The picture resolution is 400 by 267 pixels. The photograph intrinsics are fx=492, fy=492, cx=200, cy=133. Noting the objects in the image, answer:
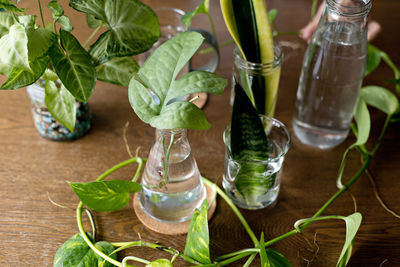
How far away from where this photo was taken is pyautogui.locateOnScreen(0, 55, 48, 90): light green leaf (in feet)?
1.60

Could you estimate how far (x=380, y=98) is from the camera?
698mm

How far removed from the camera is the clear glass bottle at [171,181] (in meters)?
0.53

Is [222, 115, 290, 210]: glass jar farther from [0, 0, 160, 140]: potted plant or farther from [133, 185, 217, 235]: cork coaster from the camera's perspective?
[0, 0, 160, 140]: potted plant

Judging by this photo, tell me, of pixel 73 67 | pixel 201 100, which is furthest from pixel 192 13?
pixel 73 67

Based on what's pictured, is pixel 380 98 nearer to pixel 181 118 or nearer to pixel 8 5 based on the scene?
pixel 181 118

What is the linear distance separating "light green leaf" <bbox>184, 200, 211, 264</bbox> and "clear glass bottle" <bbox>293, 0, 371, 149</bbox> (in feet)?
0.87

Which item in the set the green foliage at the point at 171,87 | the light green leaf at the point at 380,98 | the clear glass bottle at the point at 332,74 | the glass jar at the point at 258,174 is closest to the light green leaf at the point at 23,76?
the green foliage at the point at 171,87

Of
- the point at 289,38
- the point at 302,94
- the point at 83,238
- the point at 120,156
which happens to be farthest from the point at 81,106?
the point at 289,38

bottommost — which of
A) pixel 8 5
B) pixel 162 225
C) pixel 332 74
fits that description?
pixel 162 225

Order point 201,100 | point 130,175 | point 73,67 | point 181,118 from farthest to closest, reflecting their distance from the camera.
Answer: point 201,100 < point 130,175 < point 73,67 < point 181,118

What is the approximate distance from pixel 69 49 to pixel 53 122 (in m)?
0.15

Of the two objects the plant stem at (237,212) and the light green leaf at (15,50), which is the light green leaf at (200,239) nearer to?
the plant stem at (237,212)

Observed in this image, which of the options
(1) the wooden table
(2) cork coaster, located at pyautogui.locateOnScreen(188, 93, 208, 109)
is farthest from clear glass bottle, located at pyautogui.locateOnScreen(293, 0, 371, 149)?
(2) cork coaster, located at pyautogui.locateOnScreen(188, 93, 208, 109)

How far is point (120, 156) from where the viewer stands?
651mm
